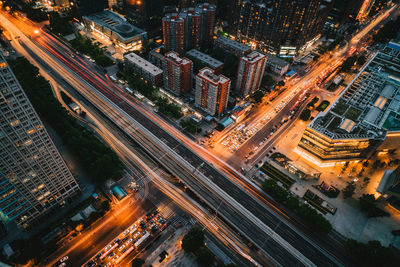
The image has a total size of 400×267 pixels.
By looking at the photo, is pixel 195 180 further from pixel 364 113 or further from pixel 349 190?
pixel 364 113

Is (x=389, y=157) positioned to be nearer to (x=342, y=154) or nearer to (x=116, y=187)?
(x=342, y=154)

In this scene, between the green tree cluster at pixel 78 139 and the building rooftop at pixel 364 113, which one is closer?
the green tree cluster at pixel 78 139

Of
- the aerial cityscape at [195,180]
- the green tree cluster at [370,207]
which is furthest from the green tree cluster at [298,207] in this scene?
the green tree cluster at [370,207]

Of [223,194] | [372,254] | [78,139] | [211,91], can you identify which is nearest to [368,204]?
[372,254]

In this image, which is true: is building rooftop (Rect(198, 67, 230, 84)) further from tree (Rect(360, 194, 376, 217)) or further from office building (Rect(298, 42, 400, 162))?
tree (Rect(360, 194, 376, 217))

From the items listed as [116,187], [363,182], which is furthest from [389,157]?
[116,187]

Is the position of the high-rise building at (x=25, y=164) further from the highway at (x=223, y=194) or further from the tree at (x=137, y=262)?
the highway at (x=223, y=194)
